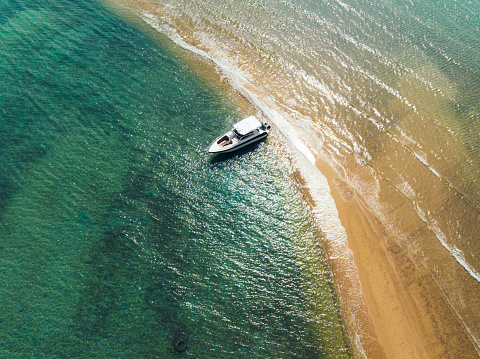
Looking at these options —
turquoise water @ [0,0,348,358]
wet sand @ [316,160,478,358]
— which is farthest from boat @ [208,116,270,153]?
wet sand @ [316,160,478,358]

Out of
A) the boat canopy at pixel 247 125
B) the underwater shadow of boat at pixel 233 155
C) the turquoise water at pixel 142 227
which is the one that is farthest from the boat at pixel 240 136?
the turquoise water at pixel 142 227

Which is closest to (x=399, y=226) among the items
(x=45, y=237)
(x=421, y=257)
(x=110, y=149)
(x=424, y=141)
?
(x=421, y=257)

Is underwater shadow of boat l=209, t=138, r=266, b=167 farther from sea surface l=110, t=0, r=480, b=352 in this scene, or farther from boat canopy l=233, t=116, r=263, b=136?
sea surface l=110, t=0, r=480, b=352

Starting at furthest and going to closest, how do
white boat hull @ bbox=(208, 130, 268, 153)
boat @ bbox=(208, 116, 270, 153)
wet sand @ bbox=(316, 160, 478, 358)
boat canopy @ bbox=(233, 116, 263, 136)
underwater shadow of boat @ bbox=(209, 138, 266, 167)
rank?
boat canopy @ bbox=(233, 116, 263, 136) < underwater shadow of boat @ bbox=(209, 138, 266, 167) < boat @ bbox=(208, 116, 270, 153) < white boat hull @ bbox=(208, 130, 268, 153) < wet sand @ bbox=(316, 160, 478, 358)

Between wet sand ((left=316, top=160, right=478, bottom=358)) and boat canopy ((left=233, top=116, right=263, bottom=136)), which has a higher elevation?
boat canopy ((left=233, top=116, right=263, bottom=136))

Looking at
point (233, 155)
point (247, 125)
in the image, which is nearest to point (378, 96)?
point (247, 125)

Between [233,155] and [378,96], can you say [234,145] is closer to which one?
[233,155]

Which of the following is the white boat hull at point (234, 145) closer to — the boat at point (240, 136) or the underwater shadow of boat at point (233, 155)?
the boat at point (240, 136)
